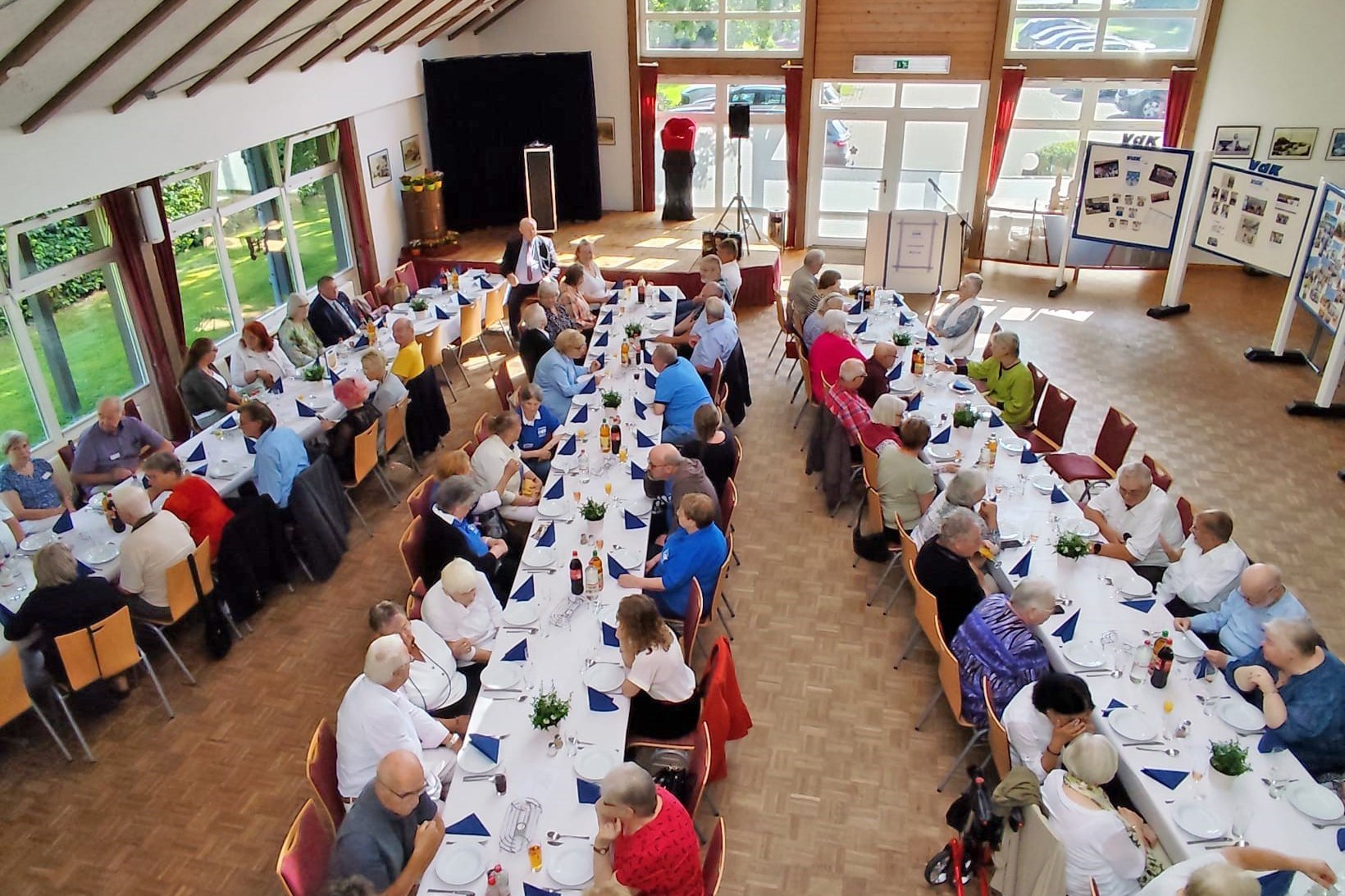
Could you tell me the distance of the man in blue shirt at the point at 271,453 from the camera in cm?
679

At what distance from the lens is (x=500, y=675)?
486cm

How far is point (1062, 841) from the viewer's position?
3.96 meters

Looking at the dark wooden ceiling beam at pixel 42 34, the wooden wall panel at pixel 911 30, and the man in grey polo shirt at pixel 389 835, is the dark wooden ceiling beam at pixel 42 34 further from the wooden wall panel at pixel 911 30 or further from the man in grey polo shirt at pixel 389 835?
the wooden wall panel at pixel 911 30

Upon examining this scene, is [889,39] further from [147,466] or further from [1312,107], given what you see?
[147,466]

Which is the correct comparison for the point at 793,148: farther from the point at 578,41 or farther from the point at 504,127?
the point at 504,127

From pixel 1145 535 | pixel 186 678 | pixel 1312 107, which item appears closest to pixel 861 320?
pixel 1145 535

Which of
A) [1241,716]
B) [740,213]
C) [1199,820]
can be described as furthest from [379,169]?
[1199,820]

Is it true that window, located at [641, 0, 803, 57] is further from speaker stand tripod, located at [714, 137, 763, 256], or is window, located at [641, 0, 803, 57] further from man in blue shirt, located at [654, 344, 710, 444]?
man in blue shirt, located at [654, 344, 710, 444]

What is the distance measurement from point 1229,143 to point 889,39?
5.20 m

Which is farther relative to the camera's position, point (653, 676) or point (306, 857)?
point (653, 676)

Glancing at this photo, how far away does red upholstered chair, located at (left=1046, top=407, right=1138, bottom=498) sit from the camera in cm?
735

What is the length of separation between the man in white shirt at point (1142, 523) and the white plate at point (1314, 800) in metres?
1.94

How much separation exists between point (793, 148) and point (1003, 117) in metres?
3.25

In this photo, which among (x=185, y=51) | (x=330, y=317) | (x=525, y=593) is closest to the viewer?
(x=525, y=593)
